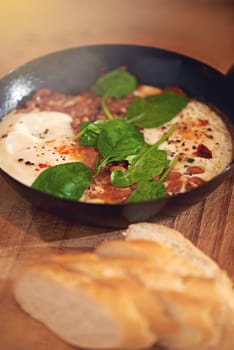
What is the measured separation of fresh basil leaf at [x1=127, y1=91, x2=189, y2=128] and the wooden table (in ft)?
1.79

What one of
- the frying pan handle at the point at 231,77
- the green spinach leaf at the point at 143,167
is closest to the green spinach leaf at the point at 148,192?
the green spinach leaf at the point at 143,167

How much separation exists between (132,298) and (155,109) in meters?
1.64

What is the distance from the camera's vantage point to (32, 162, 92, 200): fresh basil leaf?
10.6 feet

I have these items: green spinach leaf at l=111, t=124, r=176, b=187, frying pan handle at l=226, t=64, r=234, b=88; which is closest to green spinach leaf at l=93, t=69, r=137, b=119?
frying pan handle at l=226, t=64, r=234, b=88

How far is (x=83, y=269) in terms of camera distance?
Result: 8.73 ft

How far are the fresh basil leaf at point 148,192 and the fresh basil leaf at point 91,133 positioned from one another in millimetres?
549

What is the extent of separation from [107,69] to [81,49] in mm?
238

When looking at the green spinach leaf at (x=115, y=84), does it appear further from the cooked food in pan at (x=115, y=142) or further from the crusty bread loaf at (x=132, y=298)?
the crusty bread loaf at (x=132, y=298)

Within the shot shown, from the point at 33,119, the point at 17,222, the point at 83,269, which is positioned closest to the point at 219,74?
the point at 33,119

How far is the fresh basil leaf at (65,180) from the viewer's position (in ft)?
10.6

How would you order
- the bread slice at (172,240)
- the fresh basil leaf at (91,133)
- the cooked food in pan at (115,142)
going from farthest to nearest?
the fresh basil leaf at (91,133)
the cooked food in pan at (115,142)
the bread slice at (172,240)

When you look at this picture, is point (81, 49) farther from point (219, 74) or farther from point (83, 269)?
point (83, 269)

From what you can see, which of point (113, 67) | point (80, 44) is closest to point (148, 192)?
point (113, 67)

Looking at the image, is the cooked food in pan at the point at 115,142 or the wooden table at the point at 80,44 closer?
the wooden table at the point at 80,44
